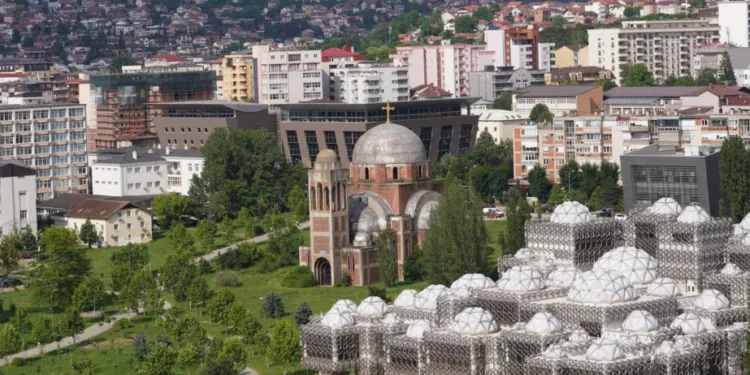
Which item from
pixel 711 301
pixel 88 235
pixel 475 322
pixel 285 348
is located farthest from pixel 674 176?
pixel 475 322

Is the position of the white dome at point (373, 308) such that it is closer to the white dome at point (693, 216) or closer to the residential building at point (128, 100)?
the white dome at point (693, 216)

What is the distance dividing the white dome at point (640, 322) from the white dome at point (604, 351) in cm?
192

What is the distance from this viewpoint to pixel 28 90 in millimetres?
129500

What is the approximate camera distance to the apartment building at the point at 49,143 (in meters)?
98.5

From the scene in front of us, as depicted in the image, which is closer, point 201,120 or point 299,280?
point 299,280

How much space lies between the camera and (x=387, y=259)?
2857 inches

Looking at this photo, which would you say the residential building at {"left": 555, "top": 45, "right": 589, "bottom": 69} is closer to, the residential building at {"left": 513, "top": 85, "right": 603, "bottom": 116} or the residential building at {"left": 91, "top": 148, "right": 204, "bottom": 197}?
the residential building at {"left": 513, "top": 85, "right": 603, "bottom": 116}

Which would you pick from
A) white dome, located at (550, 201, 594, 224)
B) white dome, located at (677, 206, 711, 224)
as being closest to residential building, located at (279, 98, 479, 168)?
white dome, located at (550, 201, 594, 224)

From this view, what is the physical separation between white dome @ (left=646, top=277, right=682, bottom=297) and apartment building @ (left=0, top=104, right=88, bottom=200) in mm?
50183

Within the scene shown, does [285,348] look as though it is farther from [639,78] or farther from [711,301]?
[639,78]

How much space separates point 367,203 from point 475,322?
78.6 feet

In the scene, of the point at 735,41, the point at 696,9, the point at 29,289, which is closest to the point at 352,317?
the point at 29,289

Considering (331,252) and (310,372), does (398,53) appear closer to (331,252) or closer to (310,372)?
(331,252)

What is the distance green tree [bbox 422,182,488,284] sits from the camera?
225ft
